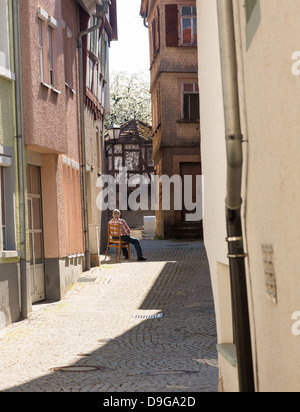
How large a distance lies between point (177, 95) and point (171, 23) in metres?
2.71

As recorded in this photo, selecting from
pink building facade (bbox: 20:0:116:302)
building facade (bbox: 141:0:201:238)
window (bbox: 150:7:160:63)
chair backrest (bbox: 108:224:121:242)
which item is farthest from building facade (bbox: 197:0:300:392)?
window (bbox: 150:7:160:63)

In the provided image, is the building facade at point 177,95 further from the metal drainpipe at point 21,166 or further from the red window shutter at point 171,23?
the metal drainpipe at point 21,166

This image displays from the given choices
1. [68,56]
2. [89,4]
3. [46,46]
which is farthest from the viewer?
[89,4]

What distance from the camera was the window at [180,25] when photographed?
3425cm

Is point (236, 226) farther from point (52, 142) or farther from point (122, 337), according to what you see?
point (52, 142)

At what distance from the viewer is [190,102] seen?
113 ft

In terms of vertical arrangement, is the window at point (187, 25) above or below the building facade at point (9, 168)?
above

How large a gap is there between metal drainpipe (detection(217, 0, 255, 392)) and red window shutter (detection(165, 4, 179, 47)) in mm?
28635

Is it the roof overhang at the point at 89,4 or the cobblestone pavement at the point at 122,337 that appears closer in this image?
the cobblestone pavement at the point at 122,337

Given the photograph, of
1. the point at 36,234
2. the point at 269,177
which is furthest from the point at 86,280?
the point at 269,177

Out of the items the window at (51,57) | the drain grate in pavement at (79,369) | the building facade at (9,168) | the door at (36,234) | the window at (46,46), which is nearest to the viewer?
the drain grate in pavement at (79,369)

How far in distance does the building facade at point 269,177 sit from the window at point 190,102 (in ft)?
89.0

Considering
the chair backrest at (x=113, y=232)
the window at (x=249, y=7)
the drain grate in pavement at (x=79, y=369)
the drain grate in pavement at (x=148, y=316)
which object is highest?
the window at (x=249, y=7)

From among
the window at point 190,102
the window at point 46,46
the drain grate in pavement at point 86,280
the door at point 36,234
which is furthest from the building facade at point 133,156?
the window at point 46,46
